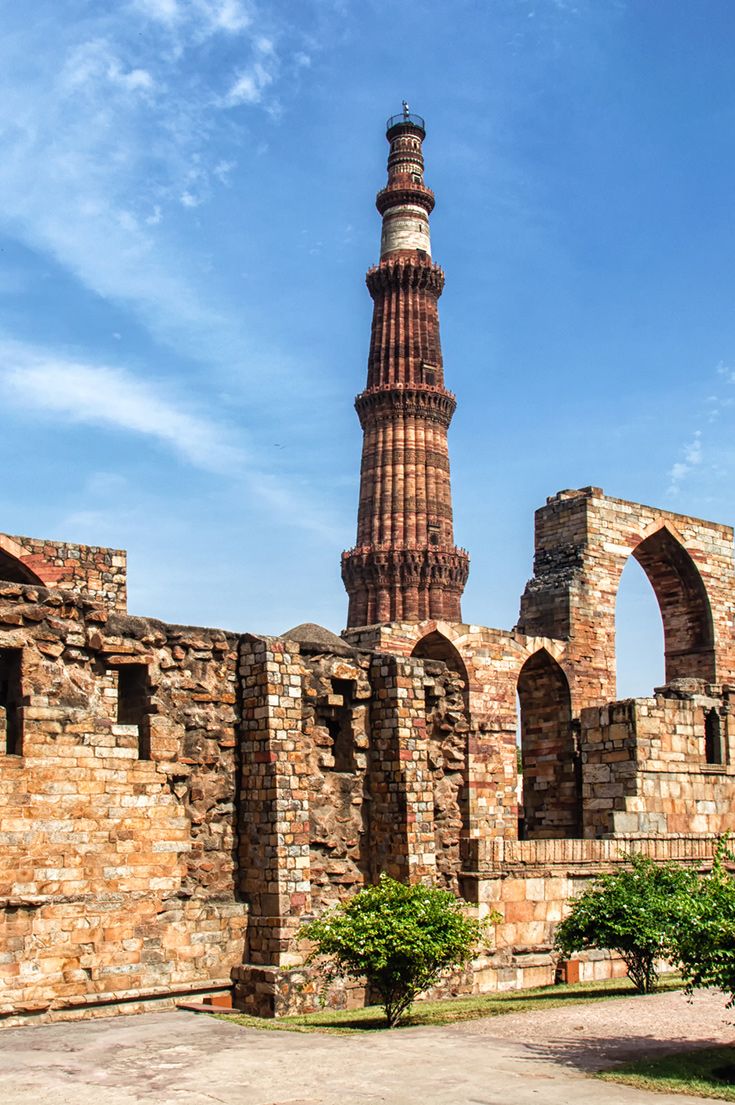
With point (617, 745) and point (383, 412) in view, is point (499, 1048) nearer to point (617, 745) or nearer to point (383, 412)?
point (617, 745)

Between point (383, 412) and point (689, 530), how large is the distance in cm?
1443

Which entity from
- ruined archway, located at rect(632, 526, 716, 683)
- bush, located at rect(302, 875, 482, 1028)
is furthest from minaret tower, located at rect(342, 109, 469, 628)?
bush, located at rect(302, 875, 482, 1028)

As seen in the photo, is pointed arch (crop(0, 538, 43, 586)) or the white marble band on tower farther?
the white marble band on tower

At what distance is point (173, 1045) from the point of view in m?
8.16

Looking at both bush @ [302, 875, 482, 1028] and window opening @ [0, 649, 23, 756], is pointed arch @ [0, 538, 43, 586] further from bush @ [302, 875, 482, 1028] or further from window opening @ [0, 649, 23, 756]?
bush @ [302, 875, 482, 1028]

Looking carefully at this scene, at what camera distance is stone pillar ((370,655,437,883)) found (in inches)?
448

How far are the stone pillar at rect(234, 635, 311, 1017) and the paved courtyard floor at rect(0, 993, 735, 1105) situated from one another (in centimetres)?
82

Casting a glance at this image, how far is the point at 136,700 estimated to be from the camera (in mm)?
10359

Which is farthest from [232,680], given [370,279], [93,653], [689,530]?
[370,279]

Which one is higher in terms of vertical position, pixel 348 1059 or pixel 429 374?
pixel 429 374

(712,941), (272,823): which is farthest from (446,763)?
(712,941)

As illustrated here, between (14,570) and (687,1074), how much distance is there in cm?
956

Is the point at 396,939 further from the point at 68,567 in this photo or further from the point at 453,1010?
the point at 68,567

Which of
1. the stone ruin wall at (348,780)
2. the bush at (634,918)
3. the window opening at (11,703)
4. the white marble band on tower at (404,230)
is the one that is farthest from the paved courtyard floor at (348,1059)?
the white marble band on tower at (404,230)
